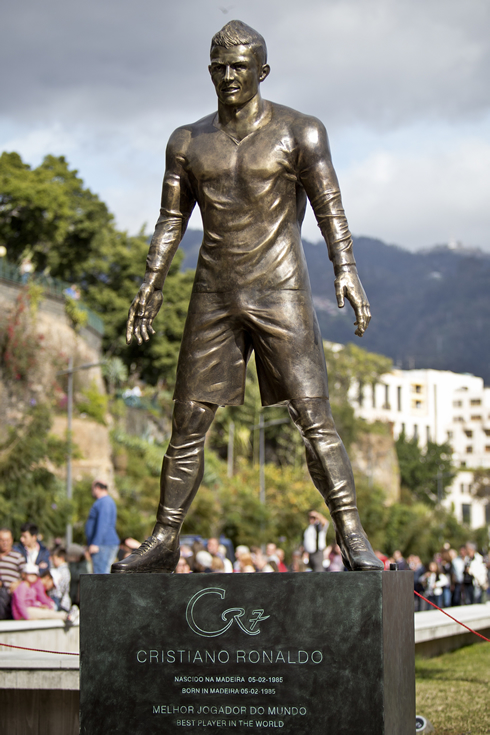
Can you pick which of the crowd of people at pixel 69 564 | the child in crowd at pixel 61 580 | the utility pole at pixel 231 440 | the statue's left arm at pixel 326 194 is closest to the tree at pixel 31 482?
the child in crowd at pixel 61 580

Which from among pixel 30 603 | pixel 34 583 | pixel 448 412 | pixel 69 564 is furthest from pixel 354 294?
pixel 448 412

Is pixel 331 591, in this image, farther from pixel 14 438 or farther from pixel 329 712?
pixel 14 438

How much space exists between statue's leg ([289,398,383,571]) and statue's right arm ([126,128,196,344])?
1041mm

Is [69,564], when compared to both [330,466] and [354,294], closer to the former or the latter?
[330,466]

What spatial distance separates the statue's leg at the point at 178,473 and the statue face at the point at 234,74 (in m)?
1.77

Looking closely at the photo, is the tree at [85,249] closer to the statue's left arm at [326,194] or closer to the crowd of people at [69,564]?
the crowd of people at [69,564]

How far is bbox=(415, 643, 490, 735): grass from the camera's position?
7.00 metres

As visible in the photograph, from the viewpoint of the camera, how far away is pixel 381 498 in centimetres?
5012

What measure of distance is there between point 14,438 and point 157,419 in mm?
24281

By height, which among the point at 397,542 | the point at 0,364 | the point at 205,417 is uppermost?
the point at 0,364

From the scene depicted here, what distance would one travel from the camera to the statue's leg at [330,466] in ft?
17.1

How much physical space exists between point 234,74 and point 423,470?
273 ft

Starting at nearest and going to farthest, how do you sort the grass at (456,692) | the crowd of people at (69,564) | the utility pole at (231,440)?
1. the grass at (456,692)
2. the crowd of people at (69,564)
3. the utility pole at (231,440)

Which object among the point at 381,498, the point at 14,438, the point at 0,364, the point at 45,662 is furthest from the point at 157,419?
the point at 45,662
